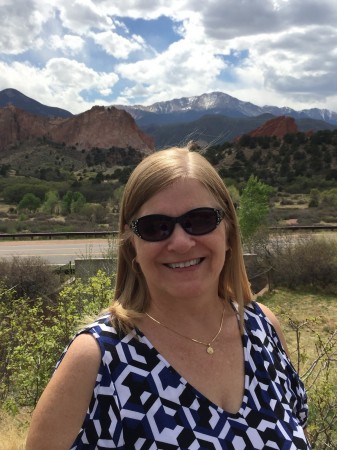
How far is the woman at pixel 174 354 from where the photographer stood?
4.44 ft

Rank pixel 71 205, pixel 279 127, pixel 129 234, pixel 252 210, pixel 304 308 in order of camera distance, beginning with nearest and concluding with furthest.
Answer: pixel 129 234
pixel 304 308
pixel 252 210
pixel 71 205
pixel 279 127

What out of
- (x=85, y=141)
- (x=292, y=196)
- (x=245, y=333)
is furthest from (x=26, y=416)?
(x=85, y=141)

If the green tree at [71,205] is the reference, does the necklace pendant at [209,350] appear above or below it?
above

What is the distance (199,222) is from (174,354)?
0.44 m

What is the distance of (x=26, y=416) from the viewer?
554cm

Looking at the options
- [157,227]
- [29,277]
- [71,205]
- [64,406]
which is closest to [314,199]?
[71,205]

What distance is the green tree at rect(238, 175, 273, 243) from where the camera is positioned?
18.9 metres

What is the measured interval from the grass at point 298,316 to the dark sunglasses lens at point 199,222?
4.22 meters

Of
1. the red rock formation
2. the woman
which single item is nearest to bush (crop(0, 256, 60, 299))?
the woman

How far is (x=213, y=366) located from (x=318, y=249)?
16134 millimetres

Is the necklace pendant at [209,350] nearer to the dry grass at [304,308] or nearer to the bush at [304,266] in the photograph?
the dry grass at [304,308]

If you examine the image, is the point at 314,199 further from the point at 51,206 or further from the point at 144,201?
the point at 144,201

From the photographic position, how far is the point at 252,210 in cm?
1956

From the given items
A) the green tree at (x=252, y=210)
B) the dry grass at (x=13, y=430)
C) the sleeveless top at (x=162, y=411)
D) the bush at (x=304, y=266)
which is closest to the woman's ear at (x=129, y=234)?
the sleeveless top at (x=162, y=411)
